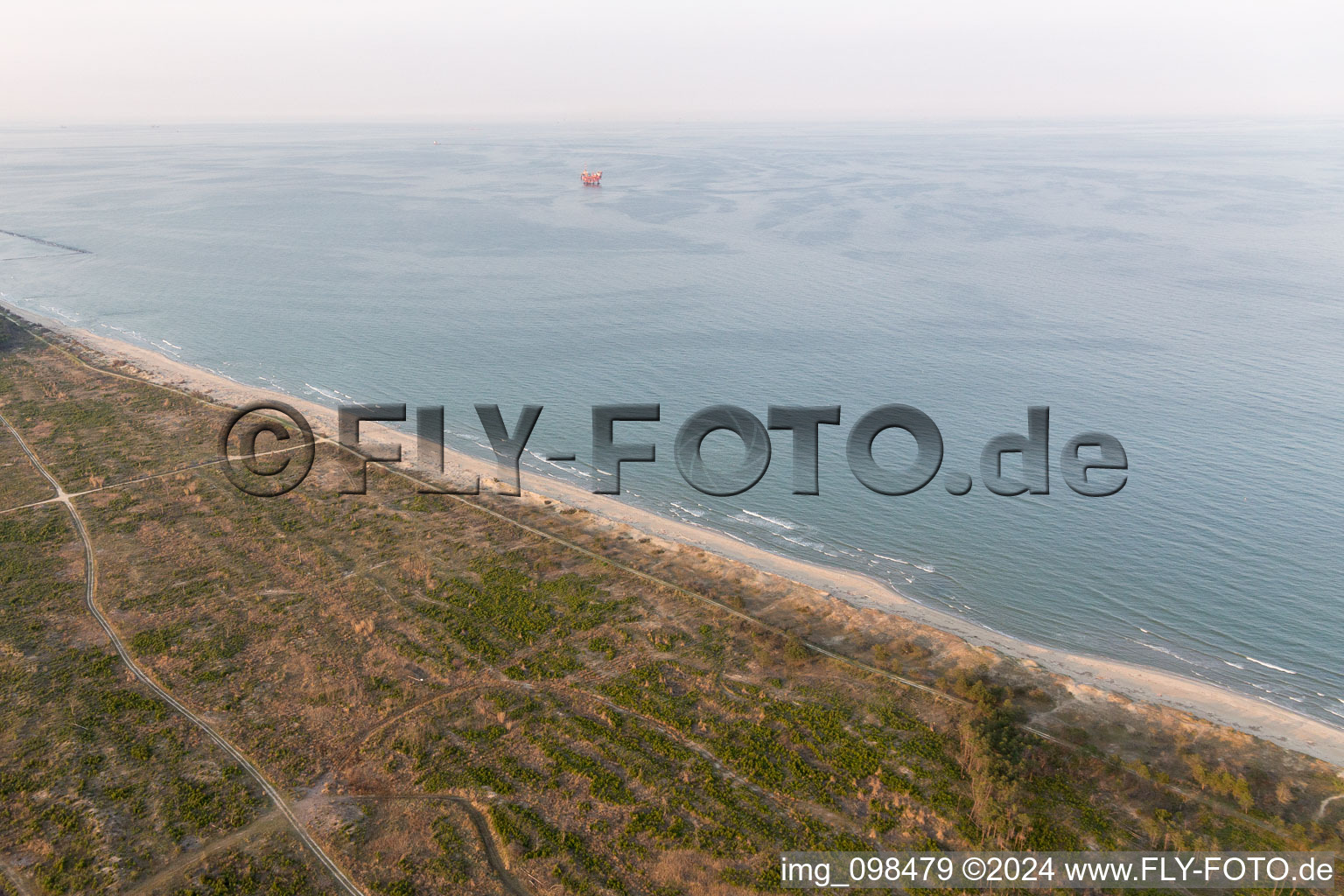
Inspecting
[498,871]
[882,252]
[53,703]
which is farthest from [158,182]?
[498,871]

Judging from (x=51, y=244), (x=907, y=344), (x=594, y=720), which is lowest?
(x=594, y=720)

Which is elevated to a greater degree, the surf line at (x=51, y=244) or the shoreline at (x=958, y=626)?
the surf line at (x=51, y=244)

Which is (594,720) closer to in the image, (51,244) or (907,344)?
(907,344)

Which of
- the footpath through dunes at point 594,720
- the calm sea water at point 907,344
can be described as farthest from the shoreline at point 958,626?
the footpath through dunes at point 594,720

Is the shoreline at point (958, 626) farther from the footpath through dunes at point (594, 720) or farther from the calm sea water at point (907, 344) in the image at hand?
the footpath through dunes at point (594, 720)

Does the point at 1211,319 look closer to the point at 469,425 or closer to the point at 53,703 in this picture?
the point at 469,425

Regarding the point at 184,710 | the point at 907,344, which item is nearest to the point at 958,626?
the point at 184,710
